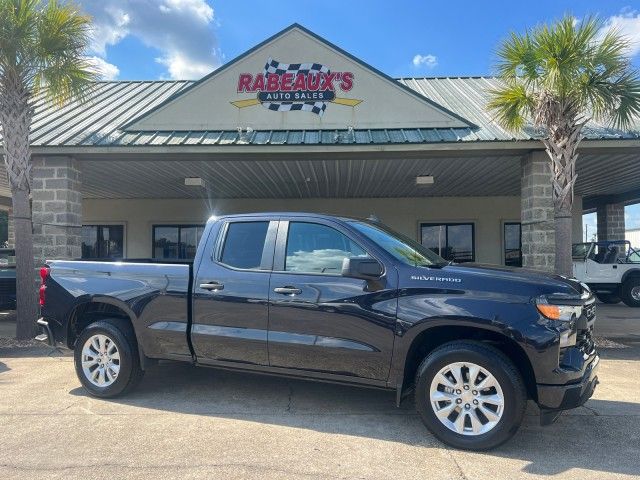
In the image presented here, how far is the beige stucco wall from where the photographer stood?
15266 mm

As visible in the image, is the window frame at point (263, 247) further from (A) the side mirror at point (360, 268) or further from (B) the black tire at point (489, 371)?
(B) the black tire at point (489, 371)

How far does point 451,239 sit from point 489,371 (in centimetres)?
1222

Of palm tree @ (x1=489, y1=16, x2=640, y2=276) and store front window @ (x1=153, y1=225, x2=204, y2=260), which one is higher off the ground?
palm tree @ (x1=489, y1=16, x2=640, y2=276)

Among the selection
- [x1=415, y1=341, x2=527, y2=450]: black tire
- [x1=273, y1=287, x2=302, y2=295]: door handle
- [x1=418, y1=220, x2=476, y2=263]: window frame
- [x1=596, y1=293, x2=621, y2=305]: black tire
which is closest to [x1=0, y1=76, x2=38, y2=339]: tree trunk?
[x1=273, y1=287, x2=302, y2=295]: door handle

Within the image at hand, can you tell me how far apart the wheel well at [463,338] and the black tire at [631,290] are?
11.4 m

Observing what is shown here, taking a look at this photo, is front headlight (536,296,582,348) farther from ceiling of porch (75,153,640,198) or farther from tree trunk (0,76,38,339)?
tree trunk (0,76,38,339)

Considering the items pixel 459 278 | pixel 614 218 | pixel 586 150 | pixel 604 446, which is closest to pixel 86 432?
pixel 459 278

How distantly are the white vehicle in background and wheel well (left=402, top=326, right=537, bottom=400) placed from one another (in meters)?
10.7

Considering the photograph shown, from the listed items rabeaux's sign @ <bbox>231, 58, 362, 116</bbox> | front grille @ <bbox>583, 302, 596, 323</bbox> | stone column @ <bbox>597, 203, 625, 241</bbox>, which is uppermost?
rabeaux's sign @ <bbox>231, 58, 362, 116</bbox>

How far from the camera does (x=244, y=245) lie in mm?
4719

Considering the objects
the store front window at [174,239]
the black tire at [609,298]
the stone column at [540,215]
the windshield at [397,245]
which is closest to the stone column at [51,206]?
the windshield at [397,245]

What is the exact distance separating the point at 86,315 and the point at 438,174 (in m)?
8.20

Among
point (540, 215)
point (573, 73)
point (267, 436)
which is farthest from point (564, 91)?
point (267, 436)

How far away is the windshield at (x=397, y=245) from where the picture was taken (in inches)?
168
